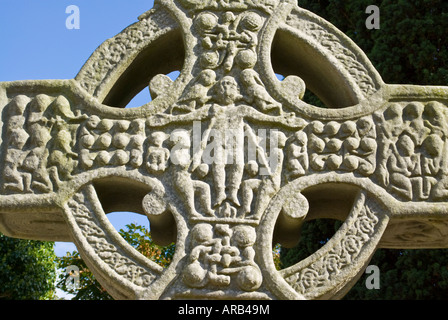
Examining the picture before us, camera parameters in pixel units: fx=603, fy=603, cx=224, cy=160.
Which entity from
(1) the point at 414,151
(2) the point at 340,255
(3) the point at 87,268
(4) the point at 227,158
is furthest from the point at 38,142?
(3) the point at 87,268

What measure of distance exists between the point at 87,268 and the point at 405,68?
20.3 feet

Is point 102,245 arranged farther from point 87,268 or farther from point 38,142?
point 87,268

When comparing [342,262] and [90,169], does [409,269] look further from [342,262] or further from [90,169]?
[90,169]

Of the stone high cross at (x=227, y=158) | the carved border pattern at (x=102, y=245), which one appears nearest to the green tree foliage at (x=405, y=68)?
the stone high cross at (x=227, y=158)

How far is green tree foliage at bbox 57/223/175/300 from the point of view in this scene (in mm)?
10484

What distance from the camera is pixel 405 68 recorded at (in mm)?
7184

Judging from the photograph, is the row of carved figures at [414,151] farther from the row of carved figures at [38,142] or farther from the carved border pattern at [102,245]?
the row of carved figures at [38,142]

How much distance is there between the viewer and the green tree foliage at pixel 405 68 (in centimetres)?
Result: 629

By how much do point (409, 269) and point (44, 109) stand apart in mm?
4583

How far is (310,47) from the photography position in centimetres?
342

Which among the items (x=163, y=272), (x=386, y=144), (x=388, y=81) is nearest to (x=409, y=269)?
(x=388, y=81)

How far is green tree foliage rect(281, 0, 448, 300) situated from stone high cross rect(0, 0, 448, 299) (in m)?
3.04

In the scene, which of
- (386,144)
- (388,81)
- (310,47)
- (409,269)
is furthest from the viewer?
(388,81)

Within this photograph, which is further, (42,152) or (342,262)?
(42,152)
